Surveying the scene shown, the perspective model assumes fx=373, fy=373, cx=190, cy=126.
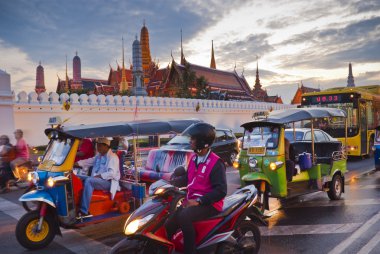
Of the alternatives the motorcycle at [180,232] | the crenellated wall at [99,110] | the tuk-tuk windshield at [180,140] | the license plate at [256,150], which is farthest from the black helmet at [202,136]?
the tuk-tuk windshield at [180,140]

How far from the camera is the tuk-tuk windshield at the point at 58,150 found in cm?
575

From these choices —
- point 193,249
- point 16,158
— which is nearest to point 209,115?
point 16,158

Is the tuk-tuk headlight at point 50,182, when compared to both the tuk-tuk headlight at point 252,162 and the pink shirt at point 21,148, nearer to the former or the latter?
the tuk-tuk headlight at point 252,162

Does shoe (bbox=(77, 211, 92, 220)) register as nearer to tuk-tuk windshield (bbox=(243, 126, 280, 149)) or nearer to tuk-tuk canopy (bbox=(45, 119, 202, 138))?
tuk-tuk canopy (bbox=(45, 119, 202, 138))

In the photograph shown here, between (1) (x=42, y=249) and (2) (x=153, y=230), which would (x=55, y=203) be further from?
(2) (x=153, y=230)

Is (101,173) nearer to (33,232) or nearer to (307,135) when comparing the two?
(33,232)

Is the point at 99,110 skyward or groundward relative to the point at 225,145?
skyward

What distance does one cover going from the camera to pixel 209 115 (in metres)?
29.7

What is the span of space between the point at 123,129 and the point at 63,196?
142 cm

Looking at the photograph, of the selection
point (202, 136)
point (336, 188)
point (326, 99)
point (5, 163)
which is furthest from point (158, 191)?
point (326, 99)

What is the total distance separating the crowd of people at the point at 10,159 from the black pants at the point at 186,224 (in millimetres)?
7987

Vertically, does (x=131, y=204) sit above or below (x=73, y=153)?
below

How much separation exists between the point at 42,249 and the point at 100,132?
191 cm

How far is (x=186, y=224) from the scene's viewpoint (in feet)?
11.9
